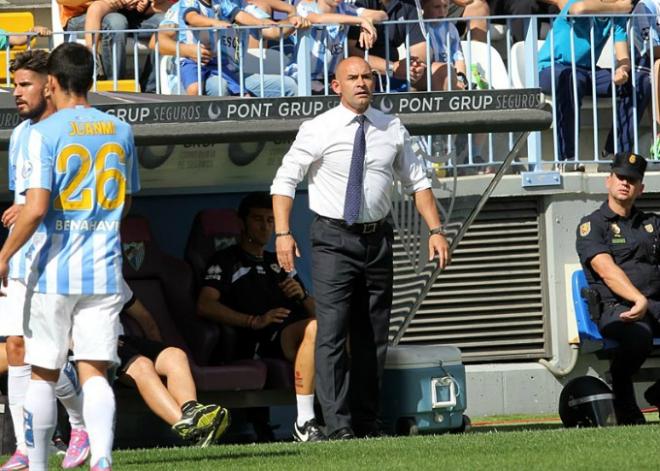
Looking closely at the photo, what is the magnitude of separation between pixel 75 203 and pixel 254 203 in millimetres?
3425

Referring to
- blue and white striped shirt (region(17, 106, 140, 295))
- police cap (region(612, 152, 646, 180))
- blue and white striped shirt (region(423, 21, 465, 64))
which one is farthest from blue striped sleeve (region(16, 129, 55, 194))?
→ blue and white striped shirt (region(423, 21, 465, 64))

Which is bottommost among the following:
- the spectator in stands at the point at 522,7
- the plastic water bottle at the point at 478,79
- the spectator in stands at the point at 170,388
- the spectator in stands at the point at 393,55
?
the spectator in stands at the point at 170,388

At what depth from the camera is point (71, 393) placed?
811 centimetres

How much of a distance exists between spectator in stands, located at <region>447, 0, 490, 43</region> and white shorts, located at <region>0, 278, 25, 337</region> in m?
6.09

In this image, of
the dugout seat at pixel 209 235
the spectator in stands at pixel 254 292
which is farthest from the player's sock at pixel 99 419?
the dugout seat at pixel 209 235

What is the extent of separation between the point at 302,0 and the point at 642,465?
7195mm

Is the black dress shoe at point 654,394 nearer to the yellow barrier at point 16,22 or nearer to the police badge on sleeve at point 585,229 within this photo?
the police badge on sleeve at point 585,229

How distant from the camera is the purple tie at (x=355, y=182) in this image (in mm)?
9117

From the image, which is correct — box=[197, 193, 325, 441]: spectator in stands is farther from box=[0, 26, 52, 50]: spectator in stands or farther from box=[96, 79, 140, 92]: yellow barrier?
box=[96, 79, 140, 92]: yellow barrier

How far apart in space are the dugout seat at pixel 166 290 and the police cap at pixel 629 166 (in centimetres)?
273

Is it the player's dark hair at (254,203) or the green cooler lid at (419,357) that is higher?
the player's dark hair at (254,203)

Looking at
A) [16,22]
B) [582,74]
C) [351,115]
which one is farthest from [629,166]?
[16,22]

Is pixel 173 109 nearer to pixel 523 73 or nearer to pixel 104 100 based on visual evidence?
pixel 104 100

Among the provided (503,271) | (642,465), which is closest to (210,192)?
(503,271)
